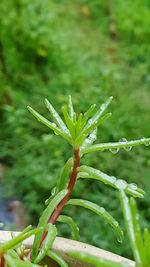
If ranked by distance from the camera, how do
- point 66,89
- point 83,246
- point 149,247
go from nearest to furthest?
point 149,247
point 83,246
point 66,89

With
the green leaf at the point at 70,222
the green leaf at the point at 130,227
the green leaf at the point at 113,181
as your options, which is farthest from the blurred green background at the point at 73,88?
the green leaf at the point at 130,227

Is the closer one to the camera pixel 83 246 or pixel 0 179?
pixel 83 246

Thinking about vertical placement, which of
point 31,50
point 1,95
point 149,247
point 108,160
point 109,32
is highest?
point 109,32

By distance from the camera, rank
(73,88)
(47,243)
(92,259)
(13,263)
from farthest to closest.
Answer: (73,88), (47,243), (13,263), (92,259)

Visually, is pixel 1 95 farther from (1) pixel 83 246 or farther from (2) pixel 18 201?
(1) pixel 83 246

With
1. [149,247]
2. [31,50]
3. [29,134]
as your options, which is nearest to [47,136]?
[29,134]

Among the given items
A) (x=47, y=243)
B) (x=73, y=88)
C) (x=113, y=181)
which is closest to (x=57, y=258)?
(x=47, y=243)

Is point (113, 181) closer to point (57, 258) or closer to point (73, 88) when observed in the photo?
point (57, 258)
